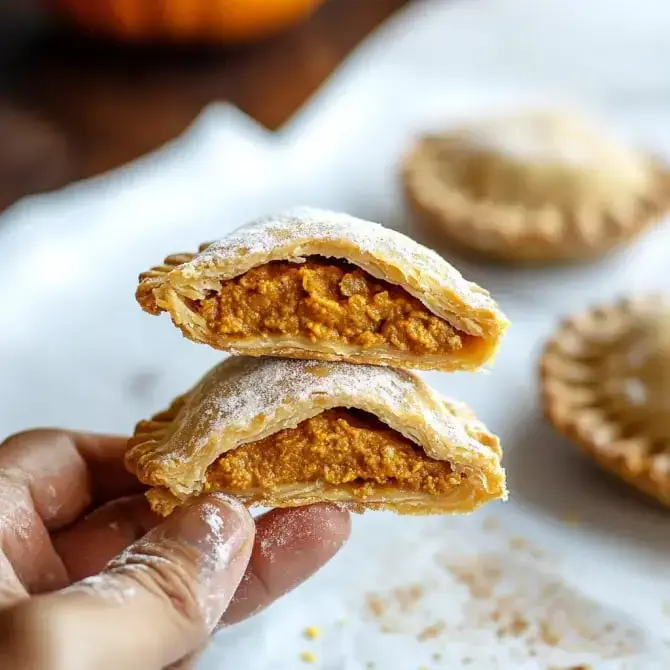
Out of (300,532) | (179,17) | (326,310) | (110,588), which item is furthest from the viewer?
(179,17)

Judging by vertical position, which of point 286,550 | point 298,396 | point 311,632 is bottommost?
point 311,632

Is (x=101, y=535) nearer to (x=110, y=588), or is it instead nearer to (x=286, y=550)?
(x=286, y=550)

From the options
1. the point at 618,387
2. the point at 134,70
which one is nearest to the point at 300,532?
the point at 618,387

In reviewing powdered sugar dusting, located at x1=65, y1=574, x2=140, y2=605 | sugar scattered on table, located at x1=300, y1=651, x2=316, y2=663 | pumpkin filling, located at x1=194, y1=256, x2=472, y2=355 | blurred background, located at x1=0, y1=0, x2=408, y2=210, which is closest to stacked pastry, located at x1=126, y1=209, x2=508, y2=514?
pumpkin filling, located at x1=194, y1=256, x2=472, y2=355

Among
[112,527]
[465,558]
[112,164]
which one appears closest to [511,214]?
[465,558]

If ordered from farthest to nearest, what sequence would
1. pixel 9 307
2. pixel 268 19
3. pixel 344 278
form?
pixel 268 19 < pixel 9 307 < pixel 344 278

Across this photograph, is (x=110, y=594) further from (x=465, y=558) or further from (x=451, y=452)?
(x=465, y=558)

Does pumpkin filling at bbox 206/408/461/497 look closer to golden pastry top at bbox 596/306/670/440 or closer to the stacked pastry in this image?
the stacked pastry
